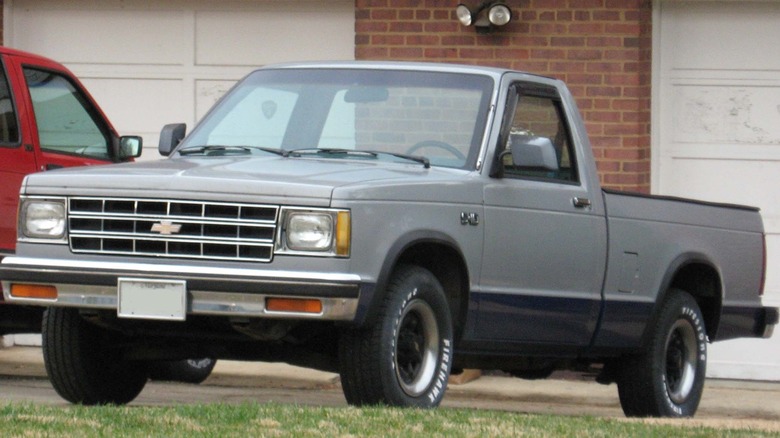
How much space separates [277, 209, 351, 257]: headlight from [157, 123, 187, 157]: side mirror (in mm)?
1716

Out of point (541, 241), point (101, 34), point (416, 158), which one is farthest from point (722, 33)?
point (416, 158)

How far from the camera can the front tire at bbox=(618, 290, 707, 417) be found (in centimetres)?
937

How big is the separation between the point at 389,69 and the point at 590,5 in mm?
4699

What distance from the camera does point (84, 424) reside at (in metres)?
6.67

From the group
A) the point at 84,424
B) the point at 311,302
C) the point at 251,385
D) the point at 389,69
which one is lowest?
the point at 251,385

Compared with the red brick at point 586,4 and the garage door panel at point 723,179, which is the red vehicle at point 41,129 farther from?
the garage door panel at point 723,179

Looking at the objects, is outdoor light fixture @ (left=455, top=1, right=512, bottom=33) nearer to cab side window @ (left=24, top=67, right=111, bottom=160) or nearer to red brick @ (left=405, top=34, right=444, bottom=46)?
red brick @ (left=405, top=34, right=444, bottom=46)

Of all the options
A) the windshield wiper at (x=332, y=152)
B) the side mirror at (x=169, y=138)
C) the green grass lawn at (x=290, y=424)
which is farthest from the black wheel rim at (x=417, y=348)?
the side mirror at (x=169, y=138)

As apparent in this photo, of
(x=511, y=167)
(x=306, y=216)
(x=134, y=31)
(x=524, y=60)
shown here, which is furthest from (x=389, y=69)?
(x=134, y=31)

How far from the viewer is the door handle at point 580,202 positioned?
343 inches

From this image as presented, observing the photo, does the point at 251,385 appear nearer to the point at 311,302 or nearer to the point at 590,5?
the point at 590,5

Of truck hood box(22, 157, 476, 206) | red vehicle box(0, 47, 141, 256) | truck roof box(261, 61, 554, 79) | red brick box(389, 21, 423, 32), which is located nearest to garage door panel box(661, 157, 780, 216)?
red brick box(389, 21, 423, 32)

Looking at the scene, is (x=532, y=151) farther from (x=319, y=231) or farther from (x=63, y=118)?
(x=63, y=118)

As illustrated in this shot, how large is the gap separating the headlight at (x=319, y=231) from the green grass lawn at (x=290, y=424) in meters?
0.67
